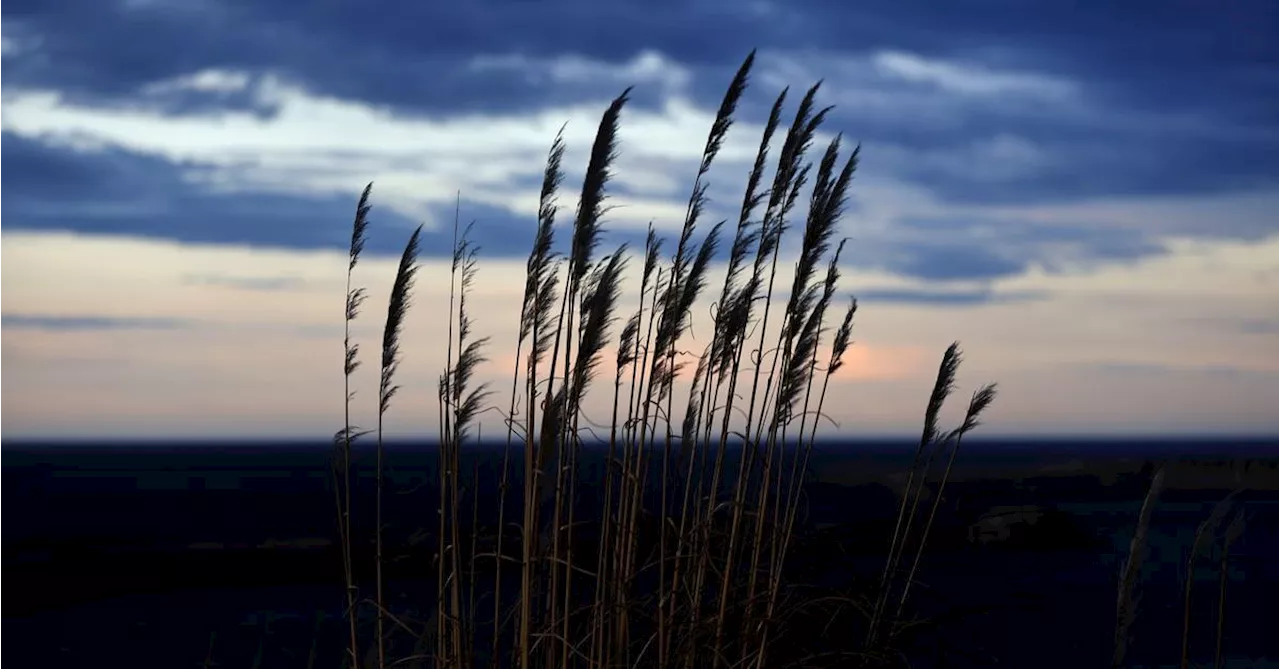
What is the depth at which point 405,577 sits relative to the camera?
18.0 meters

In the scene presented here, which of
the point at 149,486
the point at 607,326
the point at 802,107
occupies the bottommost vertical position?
the point at 149,486

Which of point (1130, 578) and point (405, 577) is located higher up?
point (1130, 578)

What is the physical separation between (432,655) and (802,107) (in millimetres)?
1820

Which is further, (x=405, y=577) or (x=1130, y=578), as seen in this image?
(x=405, y=577)

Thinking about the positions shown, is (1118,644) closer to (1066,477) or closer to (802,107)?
(802,107)

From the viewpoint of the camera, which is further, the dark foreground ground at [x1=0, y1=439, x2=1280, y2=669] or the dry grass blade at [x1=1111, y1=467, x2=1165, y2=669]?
the dark foreground ground at [x1=0, y1=439, x2=1280, y2=669]

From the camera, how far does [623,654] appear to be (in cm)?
334

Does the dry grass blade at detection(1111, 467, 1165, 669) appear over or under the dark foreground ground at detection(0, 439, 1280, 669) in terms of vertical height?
over

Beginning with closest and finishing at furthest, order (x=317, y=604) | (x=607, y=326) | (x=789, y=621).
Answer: (x=607, y=326) → (x=789, y=621) → (x=317, y=604)

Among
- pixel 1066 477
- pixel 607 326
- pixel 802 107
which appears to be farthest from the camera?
pixel 1066 477

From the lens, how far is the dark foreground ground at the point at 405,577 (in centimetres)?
1030

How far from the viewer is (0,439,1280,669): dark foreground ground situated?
1030 centimetres

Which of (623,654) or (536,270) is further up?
(536,270)

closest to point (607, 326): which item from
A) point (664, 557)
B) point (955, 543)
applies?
point (664, 557)
